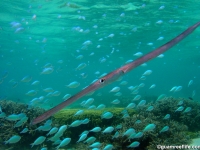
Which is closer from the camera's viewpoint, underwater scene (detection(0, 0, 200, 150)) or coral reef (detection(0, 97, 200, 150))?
underwater scene (detection(0, 0, 200, 150))

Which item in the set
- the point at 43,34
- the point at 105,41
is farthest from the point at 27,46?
the point at 105,41

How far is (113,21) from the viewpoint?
88.4 ft

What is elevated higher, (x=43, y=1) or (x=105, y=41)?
(x=43, y=1)

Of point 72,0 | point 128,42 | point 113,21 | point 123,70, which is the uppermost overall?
point 72,0

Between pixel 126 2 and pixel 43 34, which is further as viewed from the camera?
pixel 43 34

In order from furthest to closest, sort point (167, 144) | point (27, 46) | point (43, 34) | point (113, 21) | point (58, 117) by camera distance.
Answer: point (27, 46), point (43, 34), point (113, 21), point (58, 117), point (167, 144)

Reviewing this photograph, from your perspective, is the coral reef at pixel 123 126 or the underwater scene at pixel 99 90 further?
the coral reef at pixel 123 126

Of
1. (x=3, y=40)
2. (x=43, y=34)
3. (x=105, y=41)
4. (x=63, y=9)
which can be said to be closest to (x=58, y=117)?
(x=63, y=9)

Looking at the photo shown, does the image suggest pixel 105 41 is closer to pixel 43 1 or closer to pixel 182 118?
pixel 43 1

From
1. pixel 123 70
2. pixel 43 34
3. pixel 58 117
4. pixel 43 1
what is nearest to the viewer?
pixel 123 70

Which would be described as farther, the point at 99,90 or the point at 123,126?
the point at 99,90

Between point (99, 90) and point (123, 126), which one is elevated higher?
point (123, 126)

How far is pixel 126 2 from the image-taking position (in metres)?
→ 20.9

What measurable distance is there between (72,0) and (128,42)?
70.1ft
